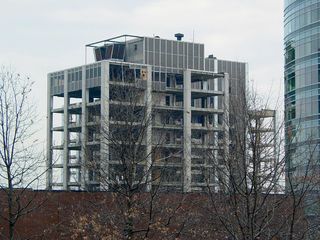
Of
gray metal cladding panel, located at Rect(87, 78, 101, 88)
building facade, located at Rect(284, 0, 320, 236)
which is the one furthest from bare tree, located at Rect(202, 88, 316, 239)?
gray metal cladding panel, located at Rect(87, 78, 101, 88)

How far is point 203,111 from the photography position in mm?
102562

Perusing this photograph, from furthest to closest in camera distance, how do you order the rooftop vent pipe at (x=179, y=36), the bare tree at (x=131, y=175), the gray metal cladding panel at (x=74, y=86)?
the rooftop vent pipe at (x=179, y=36) → the gray metal cladding panel at (x=74, y=86) → the bare tree at (x=131, y=175)

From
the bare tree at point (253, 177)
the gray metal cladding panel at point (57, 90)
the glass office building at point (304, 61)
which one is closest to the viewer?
the bare tree at point (253, 177)

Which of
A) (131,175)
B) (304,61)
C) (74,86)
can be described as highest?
(304,61)

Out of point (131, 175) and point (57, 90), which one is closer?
point (131, 175)

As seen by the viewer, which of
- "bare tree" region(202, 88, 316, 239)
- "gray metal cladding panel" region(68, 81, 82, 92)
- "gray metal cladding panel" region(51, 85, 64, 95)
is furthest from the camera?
"gray metal cladding panel" region(51, 85, 64, 95)

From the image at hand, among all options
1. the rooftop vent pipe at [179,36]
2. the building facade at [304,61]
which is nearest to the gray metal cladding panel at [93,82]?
Result: the rooftop vent pipe at [179,36]

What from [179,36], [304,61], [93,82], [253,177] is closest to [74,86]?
[93,82]

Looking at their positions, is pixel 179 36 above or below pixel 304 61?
above

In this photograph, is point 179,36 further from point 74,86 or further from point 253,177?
point 253,177

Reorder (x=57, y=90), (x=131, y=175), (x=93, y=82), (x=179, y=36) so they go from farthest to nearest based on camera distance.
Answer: (x=57, y=90) → (x=179, y=36) → (x=93, y=82) → (x=131, y=175)

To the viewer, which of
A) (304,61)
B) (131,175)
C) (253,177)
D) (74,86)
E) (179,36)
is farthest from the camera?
(179,36)

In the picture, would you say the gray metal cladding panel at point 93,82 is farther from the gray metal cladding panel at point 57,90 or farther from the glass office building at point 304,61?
the glass office building at point 304,61

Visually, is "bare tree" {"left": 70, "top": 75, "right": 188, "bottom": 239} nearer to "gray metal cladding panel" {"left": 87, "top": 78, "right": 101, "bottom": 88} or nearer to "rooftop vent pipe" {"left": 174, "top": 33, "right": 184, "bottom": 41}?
"gray metal cladding panel" {"left": 87, "top": 78, "right": 101, "bottom": 88}
